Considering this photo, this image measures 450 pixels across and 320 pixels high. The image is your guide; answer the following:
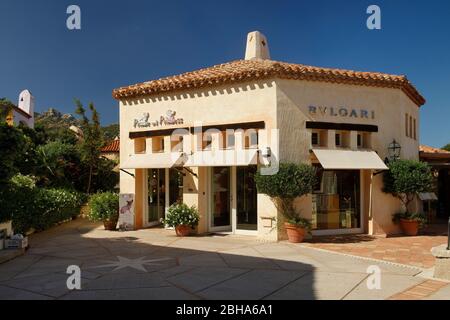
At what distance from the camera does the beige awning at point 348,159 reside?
1332cm

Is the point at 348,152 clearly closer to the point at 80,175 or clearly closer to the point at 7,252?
the point at 7,252

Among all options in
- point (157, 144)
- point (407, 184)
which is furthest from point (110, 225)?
point (407, 184)

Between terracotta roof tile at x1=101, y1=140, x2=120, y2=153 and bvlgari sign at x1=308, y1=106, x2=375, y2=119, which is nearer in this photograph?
bvlgari sign at x1=308, y1=106, x2=375, y2=119

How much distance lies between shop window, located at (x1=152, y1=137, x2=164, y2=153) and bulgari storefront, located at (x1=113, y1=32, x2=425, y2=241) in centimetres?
5

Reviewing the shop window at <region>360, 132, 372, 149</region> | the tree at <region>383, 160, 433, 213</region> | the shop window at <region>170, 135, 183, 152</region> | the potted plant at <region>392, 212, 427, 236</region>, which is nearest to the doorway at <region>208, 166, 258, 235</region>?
the shop window at <region>170, 135, 183, 152</region>

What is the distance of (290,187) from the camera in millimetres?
12109

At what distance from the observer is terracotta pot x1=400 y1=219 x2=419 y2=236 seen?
47.1 ft

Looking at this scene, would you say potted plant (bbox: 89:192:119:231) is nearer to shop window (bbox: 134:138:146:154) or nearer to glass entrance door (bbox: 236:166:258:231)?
shop window (bbox: 134:138:146:154)

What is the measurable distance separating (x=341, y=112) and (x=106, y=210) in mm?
10851

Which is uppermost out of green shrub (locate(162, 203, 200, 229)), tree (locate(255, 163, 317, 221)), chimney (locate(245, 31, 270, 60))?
chimney (locate(245, 31, 270, 60))

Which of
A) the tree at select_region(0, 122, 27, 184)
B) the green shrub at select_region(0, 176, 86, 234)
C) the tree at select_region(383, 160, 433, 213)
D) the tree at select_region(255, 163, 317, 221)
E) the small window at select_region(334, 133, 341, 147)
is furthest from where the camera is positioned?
the small window at select_region(334, 133, 341, 147)

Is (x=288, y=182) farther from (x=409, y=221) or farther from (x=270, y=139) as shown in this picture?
(x=409, y=221)

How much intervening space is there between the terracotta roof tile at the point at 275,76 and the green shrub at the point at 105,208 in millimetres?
4824
